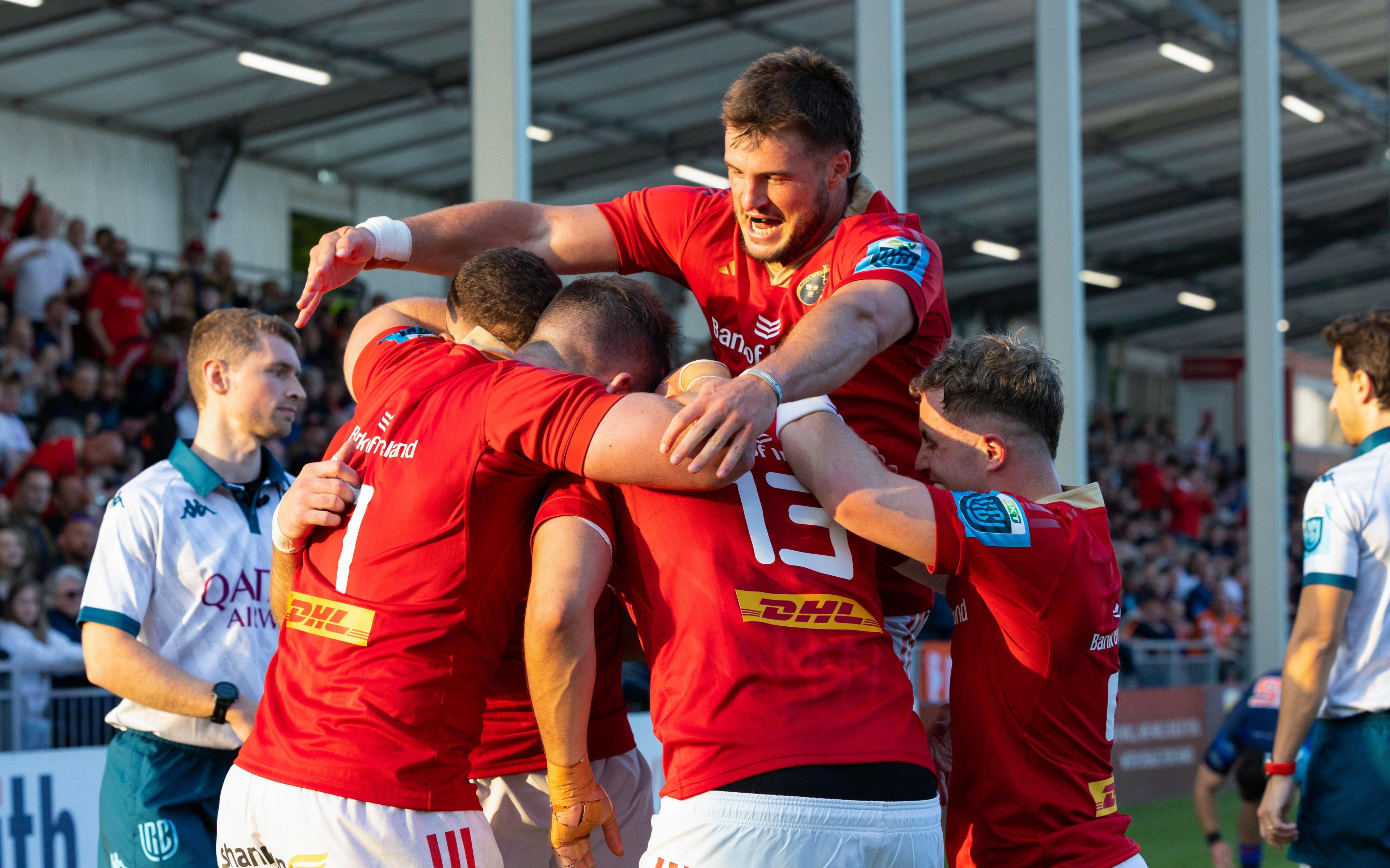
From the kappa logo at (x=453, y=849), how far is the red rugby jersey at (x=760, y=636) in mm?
431

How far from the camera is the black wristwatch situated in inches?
154

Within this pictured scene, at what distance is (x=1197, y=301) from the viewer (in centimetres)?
3447

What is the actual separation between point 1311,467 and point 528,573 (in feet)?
103

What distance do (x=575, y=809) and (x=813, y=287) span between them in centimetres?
132

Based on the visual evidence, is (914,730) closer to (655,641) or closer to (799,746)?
(799,746)

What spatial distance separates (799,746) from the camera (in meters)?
2.47

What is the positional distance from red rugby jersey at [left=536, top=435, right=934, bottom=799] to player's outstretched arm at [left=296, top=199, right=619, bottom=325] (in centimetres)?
98

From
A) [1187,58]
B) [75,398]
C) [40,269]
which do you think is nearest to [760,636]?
[75,398]

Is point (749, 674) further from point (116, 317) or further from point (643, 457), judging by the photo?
point (116, 317)

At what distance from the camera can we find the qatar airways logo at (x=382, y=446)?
109 inches

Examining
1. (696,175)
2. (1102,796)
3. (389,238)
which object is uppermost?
(696,175)

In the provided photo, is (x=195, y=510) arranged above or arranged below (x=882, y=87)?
below

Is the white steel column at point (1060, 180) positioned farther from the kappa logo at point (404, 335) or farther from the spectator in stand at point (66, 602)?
the kappa logo at point (404, 335)

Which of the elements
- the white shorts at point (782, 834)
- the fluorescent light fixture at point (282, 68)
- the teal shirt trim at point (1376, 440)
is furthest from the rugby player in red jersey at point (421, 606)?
the fluorescent light fixture at point (282, 68)
